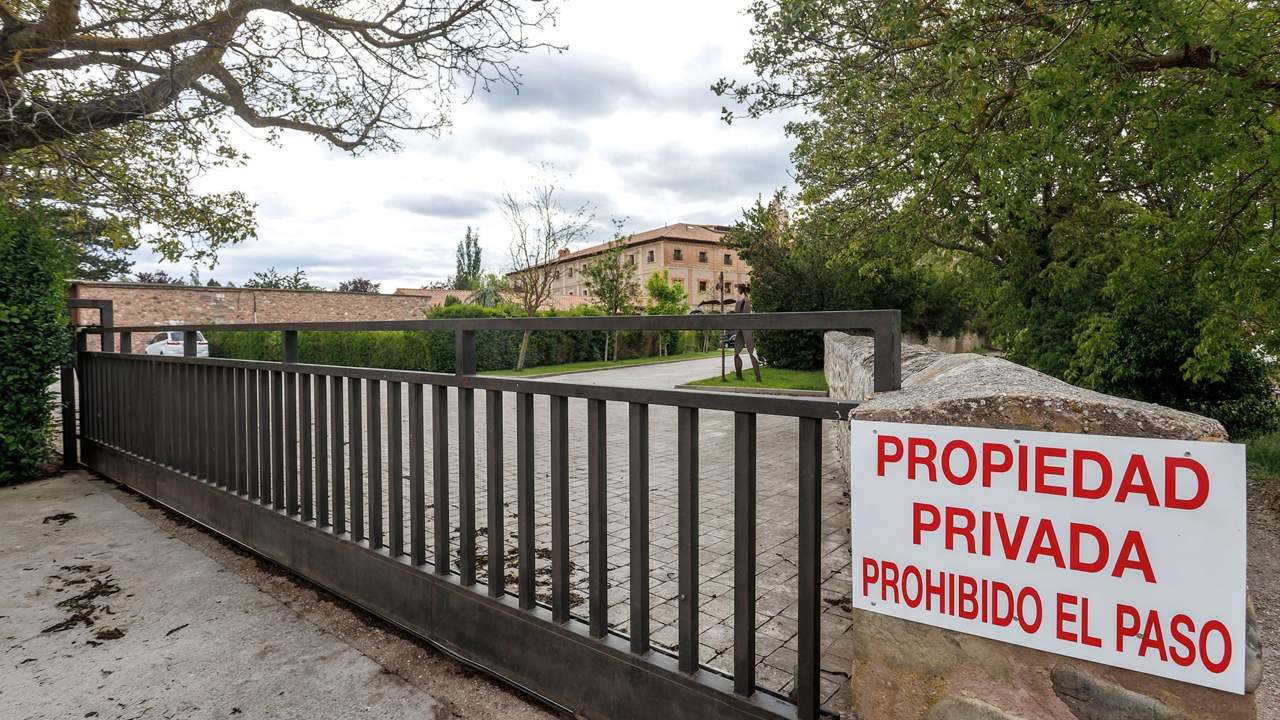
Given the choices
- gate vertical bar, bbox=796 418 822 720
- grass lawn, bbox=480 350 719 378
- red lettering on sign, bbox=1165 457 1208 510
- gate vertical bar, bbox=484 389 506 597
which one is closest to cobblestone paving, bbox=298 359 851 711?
gate vertical bar, bbox=484 389 506 597

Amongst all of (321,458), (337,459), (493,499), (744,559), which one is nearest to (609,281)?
(321,458)

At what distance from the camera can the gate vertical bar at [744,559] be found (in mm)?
1821

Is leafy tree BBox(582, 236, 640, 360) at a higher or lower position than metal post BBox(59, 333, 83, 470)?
higher

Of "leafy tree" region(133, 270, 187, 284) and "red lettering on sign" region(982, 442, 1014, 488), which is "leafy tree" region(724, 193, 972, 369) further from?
"leafy tree" region(133, 270, 187, 284)

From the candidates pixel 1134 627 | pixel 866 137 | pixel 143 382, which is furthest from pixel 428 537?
pixel 866 137

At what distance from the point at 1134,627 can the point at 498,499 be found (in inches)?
80.2

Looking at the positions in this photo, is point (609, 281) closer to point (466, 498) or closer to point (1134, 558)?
point (466, 498)

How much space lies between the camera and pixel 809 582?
1.71 meters

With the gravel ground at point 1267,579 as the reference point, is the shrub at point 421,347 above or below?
above

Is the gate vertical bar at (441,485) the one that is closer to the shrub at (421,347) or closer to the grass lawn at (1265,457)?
the grass lawn at (1265,457)

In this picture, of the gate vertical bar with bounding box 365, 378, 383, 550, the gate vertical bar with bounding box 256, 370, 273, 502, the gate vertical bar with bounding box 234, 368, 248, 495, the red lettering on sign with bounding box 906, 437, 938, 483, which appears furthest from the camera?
the gate vertical bar with bounding box 234, 368, 248, 495

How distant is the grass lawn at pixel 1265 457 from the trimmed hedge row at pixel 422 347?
48.4ft

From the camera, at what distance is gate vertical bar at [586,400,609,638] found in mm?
2189

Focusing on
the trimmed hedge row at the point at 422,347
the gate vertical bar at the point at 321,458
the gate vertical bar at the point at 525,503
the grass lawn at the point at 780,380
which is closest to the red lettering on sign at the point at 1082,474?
the gate vertical bar at the point at 525,503
